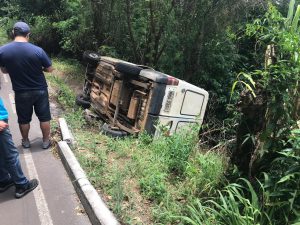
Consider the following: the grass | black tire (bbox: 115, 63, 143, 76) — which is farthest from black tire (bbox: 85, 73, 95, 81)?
the grass

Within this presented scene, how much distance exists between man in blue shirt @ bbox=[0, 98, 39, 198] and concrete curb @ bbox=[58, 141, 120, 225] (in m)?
0.62

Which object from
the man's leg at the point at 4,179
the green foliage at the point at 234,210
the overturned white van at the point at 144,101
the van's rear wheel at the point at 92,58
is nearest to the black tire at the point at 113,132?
the overturned white van at the point at 144,101

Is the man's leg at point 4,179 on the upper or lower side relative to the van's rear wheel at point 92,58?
lower

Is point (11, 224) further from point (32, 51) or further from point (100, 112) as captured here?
point (100, 112)

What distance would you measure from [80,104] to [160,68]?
382cm

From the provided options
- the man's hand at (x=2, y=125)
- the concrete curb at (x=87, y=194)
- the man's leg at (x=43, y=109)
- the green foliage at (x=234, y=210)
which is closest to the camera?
the green foliage at (x=234, y=210)

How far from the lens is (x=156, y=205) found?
4.95 m

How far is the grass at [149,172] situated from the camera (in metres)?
4.84

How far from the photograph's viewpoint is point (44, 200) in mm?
5199

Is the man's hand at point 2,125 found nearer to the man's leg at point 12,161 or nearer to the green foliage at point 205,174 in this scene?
the man's leg at point 12,161

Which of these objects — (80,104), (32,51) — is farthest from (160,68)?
(32,51)

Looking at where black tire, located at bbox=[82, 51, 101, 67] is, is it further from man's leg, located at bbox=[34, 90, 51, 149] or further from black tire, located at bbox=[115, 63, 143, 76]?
man's leg, located at bbox=[34, 90, 51, 149]

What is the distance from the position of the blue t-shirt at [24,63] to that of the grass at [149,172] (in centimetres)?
135

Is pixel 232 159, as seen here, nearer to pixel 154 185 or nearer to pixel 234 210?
pixel 234 210
